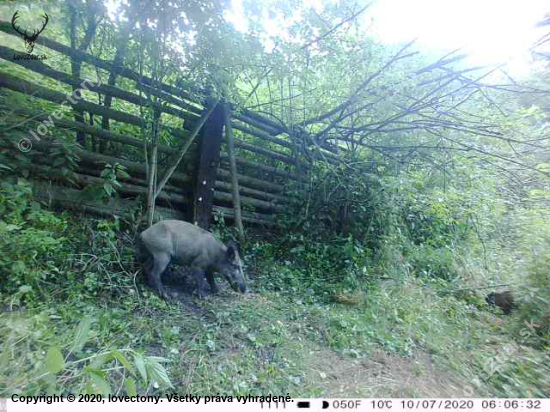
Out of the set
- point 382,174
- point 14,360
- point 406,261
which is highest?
point 382,174

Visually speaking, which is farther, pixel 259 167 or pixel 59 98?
pixel 259 167

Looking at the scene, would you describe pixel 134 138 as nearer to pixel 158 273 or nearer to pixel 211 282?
pixel 158 273

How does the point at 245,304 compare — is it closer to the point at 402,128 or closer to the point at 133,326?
the point at 133,326

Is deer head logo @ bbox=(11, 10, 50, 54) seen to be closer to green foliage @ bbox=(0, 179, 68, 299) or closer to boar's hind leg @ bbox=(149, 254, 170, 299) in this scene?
green foliage @ bbox=(0, 179, 68, 299)

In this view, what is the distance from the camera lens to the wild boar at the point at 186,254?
3744 millimetres

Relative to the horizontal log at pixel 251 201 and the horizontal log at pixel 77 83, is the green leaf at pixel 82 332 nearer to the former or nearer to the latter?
the horizontal log at pixel 77 83

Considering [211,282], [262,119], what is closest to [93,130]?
[211,282]

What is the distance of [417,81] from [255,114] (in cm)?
257

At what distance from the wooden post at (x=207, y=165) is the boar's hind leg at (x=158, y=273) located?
1259mm

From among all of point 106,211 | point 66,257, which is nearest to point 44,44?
point 106,211

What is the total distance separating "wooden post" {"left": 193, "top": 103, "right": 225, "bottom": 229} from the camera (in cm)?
503

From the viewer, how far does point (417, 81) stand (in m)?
4.56

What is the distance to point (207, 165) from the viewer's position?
5094mm

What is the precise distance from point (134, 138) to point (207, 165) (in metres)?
1.11
